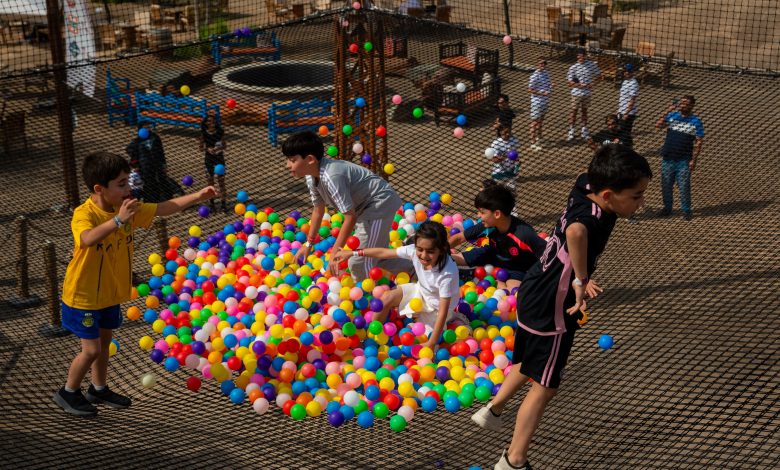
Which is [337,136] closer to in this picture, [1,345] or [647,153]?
[1,345]

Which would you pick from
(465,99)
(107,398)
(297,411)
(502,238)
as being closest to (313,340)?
(297,411)

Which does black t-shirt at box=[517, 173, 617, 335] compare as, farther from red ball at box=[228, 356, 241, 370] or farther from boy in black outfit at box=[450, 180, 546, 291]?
red ball at box=[228, 356, 241, 370]

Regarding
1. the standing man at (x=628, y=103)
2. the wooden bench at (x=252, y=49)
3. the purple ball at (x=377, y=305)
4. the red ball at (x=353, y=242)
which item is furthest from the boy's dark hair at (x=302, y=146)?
the wooden bench at (x=252, y=49)

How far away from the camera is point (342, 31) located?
7703 mm

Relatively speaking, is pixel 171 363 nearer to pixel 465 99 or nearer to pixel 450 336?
pixel 450 336

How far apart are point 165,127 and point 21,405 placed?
23.3ft

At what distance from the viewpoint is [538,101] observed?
10211mm

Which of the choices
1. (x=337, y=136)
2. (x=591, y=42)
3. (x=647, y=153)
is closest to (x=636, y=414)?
(x=337, y=136)

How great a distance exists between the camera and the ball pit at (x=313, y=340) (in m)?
5.04

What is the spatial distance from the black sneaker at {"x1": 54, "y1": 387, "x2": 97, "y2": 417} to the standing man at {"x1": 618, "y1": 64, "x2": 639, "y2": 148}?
5.99 m

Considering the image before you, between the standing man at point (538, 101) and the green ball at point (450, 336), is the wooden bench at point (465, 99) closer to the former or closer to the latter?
the standing man at point (538, 101)

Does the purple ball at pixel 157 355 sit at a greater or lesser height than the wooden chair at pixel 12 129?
lesser

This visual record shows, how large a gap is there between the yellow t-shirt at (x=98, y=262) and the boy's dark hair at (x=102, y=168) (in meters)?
0.16

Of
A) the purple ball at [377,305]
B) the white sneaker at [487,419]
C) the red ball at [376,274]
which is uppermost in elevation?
the red ball at [376,274]
